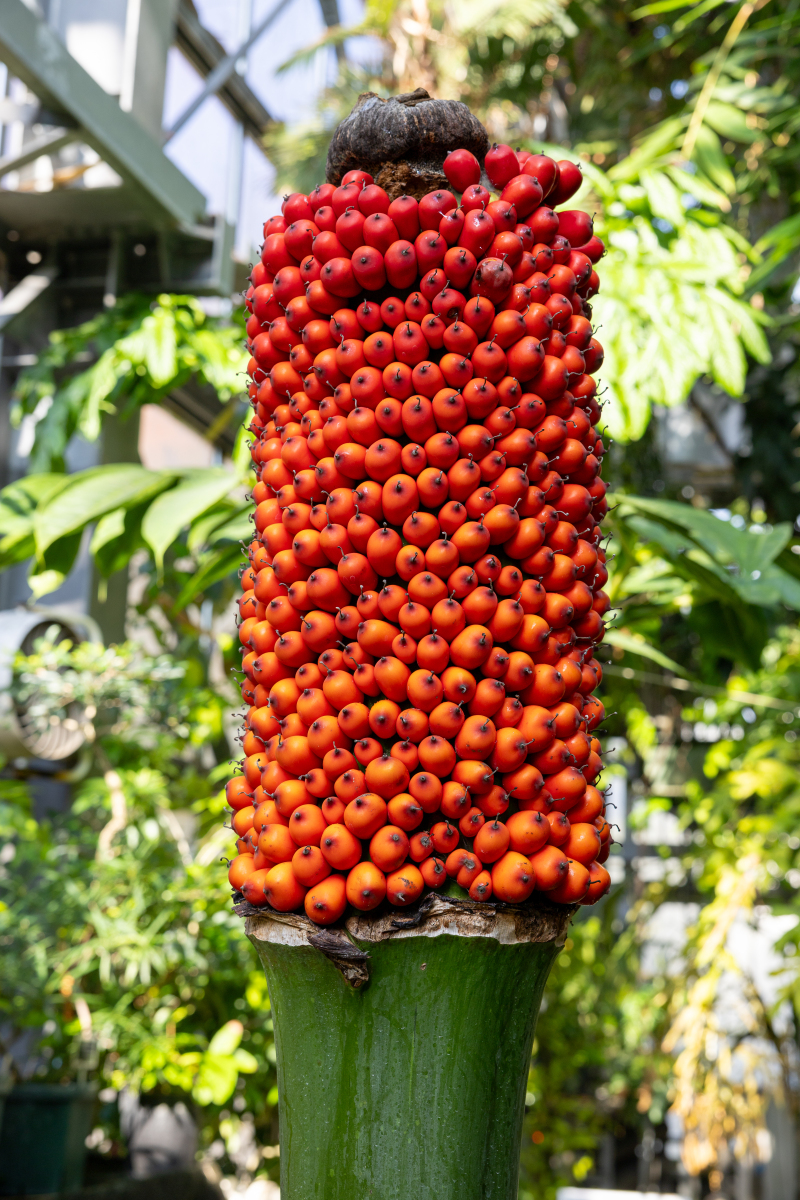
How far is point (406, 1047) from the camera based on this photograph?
82cm

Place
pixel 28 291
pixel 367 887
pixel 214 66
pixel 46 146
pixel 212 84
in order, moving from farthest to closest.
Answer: pixel 214 66, pixel 212 84, pixel 28 291, pixel 46 146, pixel 367 887

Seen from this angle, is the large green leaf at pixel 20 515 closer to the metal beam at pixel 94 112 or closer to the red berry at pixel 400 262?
the red berry at pixel 400 262

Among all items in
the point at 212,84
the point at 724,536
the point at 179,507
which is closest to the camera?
the point at 724,536

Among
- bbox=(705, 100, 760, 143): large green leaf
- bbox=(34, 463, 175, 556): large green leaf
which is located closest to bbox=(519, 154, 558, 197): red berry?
bbox=(34, 463, 175, 556): large green leaf

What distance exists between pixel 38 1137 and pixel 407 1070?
2477 millimetres

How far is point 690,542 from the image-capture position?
5.41 feet

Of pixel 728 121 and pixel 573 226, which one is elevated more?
pixel 728 121

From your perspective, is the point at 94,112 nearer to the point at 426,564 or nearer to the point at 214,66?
the point at 214,66

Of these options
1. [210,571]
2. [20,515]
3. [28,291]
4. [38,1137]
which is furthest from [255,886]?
[28,291]

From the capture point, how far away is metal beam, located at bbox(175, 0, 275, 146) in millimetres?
5639

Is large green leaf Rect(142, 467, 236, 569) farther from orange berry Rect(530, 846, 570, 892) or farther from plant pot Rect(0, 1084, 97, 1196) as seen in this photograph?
plant pot Rect(0, 1084, 97, 1196)

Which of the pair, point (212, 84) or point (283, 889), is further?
point (212, 84)

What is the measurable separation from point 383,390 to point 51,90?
3.03 m

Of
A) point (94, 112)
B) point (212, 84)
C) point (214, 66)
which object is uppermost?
point (214, 66)
